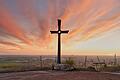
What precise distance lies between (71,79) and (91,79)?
132 cm

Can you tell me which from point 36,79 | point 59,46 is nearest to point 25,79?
point 36,79

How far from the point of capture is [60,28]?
22078 mm

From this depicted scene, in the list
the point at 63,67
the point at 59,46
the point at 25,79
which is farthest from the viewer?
the point at 59,46

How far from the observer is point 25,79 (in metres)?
14.4

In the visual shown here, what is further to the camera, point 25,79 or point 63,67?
point 63,67

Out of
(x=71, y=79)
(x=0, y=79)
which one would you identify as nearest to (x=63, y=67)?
(x=71, y=79)

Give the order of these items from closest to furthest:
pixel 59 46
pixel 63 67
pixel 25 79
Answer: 1. pixel 25 79
2. pixel 63 67
3. pixel 59 46

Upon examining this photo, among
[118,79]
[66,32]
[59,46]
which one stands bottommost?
[118,79]

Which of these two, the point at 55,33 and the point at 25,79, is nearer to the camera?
the point at 25,79

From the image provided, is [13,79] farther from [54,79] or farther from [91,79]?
[91,79]

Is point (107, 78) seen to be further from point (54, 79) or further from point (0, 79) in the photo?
point (0, 79)

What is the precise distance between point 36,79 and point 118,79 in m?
5.43

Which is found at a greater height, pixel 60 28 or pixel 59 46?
pixel 60 28

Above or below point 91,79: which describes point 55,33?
above
